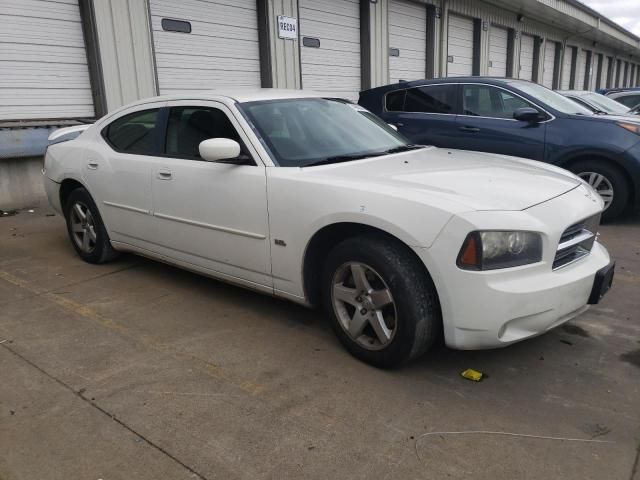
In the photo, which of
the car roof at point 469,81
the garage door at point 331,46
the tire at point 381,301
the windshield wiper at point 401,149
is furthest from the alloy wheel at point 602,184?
the garage door at point 331,46

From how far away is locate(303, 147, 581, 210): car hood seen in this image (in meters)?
2.83

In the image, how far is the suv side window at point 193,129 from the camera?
379 centimetres

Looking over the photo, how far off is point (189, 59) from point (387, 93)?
364cm

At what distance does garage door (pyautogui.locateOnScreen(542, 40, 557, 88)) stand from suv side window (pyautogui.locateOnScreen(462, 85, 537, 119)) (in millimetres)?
19215

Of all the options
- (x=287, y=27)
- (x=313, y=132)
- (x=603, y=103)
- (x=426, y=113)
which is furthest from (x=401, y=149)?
(x=603, y=103)

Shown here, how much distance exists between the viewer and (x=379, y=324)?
2.97 metres

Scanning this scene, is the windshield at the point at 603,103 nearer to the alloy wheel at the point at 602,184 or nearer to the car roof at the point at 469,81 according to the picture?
the car roof at the point at 469,81

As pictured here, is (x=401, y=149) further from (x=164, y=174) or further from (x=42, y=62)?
(x=42, y=62)

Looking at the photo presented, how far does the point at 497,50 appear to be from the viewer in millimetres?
19688

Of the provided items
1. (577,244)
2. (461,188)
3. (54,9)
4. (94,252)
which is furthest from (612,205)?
(54,9)

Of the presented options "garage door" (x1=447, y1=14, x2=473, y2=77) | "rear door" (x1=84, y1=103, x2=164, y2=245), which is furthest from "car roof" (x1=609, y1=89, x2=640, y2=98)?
"rear door" (x1=84, y1=103, x2=164, y2=245)

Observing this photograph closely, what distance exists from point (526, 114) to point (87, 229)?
4918mm

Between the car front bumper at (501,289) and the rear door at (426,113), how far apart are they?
443 centimetres

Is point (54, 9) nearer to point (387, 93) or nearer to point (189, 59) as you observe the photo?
point (189, 59)
